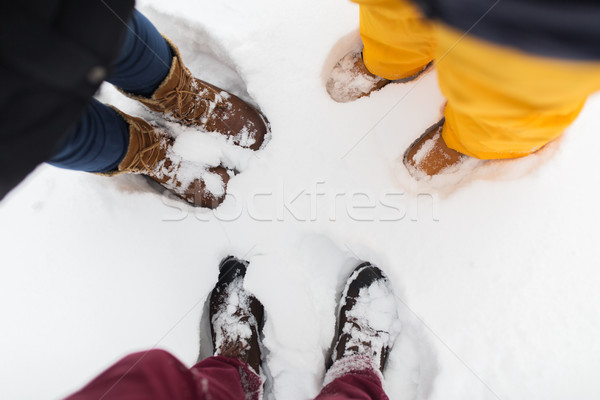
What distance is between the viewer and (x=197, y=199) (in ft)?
3.17

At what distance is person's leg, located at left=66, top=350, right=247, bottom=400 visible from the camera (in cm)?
47

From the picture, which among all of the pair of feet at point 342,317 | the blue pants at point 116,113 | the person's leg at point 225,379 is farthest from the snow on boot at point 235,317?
the blue pants at point 116,113

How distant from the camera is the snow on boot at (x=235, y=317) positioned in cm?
94

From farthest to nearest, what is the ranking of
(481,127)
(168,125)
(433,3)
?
(168,125)
(481,127)
(433,3)

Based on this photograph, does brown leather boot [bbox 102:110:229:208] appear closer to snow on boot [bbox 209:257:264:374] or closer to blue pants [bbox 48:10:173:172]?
blue pants [bbox 48:10:173:172]

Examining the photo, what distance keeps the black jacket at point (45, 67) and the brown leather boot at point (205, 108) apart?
1.19 ft

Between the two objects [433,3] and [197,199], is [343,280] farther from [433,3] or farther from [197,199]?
[433,3]

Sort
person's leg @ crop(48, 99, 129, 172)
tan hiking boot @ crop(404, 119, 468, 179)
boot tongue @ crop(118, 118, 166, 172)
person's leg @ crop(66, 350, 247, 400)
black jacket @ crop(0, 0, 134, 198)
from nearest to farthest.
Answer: black jacket @ crop(0, 0, 134, 198)
person's leg @ crop(66, 350, 247, 400)
person's leg @ crop(48, 99, 129, 172)
boot tongue @ crop(118, 118, 166, 172)
tan hiking boot @ crop(404, 119, 468, 179)

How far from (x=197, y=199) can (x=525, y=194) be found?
852 millimetres

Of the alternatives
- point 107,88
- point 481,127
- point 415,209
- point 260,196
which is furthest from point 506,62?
point 107,88

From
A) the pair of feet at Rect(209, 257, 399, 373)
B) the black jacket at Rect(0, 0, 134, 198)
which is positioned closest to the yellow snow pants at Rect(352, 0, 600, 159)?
the black jacket at Rect(0, 0, 134, 198)

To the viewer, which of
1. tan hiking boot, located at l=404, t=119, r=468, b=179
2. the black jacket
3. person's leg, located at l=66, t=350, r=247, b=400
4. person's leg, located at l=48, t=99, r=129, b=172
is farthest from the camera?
tan hiking boot, located at l=404, t=119, r=468, b=179

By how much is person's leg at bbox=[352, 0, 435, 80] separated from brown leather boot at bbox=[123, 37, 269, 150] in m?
0.35

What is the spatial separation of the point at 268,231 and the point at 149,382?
53 centimetres
